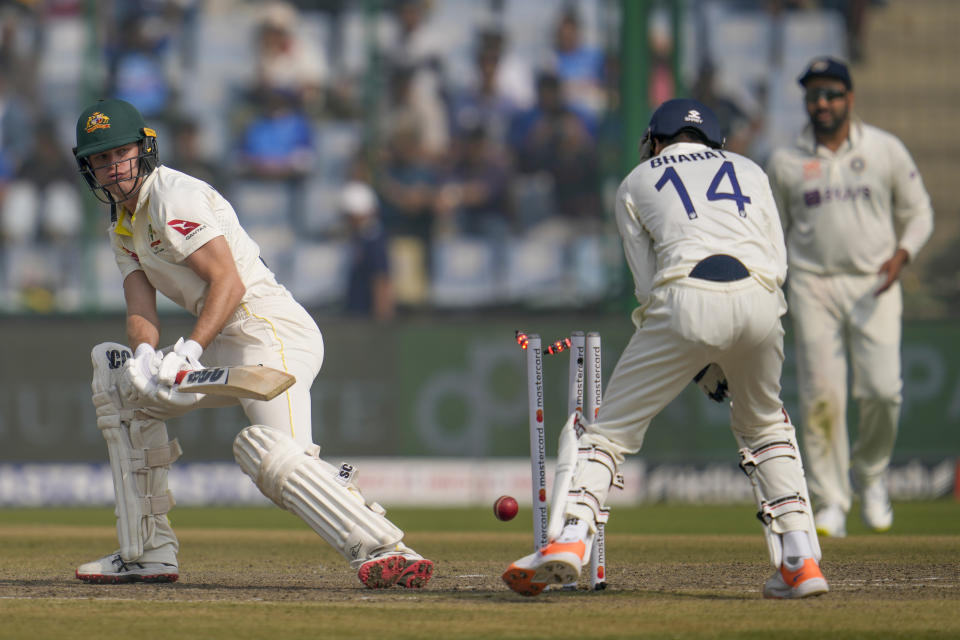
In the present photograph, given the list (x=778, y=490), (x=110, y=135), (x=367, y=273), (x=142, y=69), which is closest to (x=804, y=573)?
(x=778, y=490)

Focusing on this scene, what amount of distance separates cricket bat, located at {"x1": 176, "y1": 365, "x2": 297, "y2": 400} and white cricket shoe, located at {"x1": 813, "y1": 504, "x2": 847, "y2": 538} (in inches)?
141

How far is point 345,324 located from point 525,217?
8.22ft

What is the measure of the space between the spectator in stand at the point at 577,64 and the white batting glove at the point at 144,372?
8.78m

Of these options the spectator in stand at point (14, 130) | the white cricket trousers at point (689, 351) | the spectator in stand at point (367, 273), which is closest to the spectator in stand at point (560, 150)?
the spectator in stand at point (367, 273)

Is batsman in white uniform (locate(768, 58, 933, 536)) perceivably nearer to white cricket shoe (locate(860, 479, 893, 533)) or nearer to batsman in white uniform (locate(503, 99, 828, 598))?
white cricket shoe (locate(860, 479, 893, 533))

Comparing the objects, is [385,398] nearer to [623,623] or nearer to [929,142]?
[929,142]

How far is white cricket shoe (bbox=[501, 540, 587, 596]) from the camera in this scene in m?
4.45

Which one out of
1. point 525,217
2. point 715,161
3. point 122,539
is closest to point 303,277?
point 525,217

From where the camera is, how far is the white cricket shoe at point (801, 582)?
4727 mm

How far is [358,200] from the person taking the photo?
12.7 meters

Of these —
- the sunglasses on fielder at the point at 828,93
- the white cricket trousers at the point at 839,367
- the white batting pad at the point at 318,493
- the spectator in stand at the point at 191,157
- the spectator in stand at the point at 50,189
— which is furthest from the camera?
the spectator in stand at the point at 191,157

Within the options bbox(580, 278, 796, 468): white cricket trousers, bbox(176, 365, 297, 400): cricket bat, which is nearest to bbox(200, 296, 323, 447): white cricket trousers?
bbox(176, 365, 297, 400): cricket bat

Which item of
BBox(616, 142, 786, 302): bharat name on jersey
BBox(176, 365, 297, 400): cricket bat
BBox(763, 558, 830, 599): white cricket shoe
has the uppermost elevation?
BBox(616, 142, 786, 302): bharat name on jersey

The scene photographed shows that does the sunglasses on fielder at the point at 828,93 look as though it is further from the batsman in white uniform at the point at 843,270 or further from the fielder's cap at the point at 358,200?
the fielder's cap at the point at 358,200
